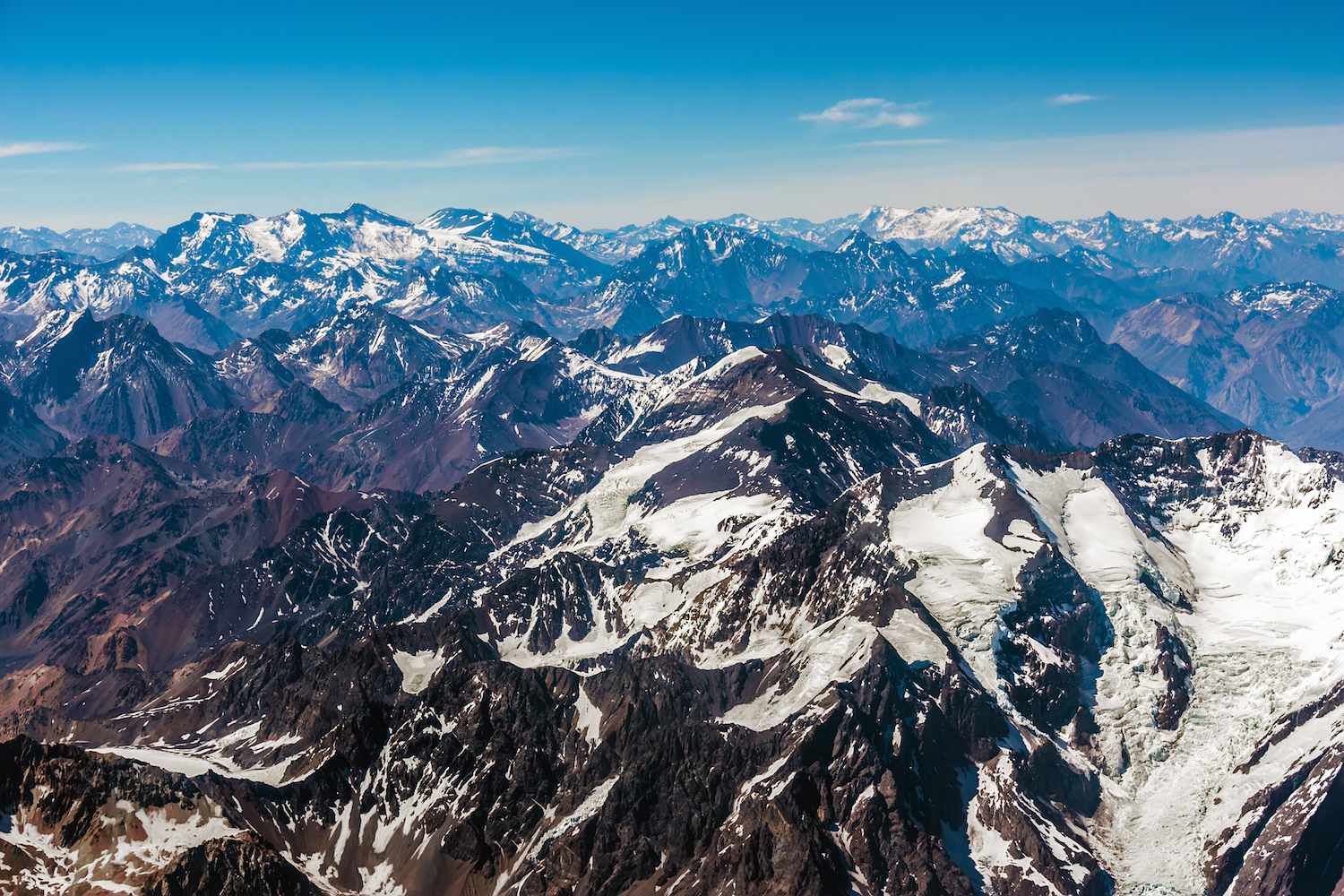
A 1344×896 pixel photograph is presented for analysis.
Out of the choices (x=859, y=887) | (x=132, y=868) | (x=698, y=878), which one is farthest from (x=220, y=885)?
(x=859, y=887)

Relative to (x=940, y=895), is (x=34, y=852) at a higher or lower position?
higher

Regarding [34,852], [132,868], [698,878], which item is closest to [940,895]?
[698,878]

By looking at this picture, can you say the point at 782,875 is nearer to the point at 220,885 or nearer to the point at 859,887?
the point at 859,887

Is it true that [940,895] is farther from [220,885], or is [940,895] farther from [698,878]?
[220,885]

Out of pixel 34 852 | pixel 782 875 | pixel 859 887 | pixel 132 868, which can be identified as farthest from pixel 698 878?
pixel 34 852

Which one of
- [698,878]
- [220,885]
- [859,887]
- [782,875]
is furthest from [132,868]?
[859,887]

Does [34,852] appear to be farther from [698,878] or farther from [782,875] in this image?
Answer: [782,875]
